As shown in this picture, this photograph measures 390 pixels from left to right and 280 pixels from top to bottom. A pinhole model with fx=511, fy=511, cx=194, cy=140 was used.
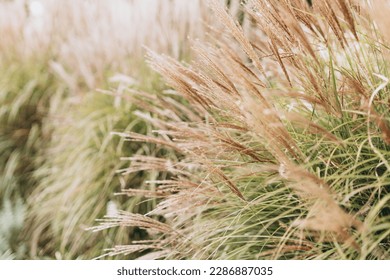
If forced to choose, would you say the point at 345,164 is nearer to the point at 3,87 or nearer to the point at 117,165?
the point at 117,165

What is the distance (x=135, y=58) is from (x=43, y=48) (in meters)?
0.78

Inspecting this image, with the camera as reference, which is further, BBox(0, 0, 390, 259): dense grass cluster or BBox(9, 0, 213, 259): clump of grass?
BBox(9, 0, 213, 259): clump of grass

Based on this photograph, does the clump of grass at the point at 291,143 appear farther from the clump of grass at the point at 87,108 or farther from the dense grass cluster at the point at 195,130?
the clump of grass at the point at 87,108

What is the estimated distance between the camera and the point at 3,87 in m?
3.18

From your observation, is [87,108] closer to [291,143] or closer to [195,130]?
[195,130]

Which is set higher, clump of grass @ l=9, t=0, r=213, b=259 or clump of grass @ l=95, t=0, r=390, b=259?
clump of grass @ l=95, t=0, r=390, b=259

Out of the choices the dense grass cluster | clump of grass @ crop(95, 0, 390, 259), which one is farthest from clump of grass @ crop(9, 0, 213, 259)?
clump of grass @ crop(95, 0, 390, 259)

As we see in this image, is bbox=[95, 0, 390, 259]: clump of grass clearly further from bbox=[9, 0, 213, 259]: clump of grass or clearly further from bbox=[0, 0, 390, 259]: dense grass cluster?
bbox=[9, 0, 213, 259]: clump of grass

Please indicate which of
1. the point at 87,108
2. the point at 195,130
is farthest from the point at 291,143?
the point at 87,108

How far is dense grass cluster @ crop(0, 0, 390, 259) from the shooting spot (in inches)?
56.1

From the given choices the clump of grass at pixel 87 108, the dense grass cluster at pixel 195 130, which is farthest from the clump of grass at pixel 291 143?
the clump of grass at pixel 87 108

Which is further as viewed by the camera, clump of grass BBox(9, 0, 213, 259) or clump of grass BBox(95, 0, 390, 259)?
clump of grass BBox(9, 0, 213, 259)

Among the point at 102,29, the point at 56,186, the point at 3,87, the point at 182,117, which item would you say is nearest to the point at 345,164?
the point at 182,117
